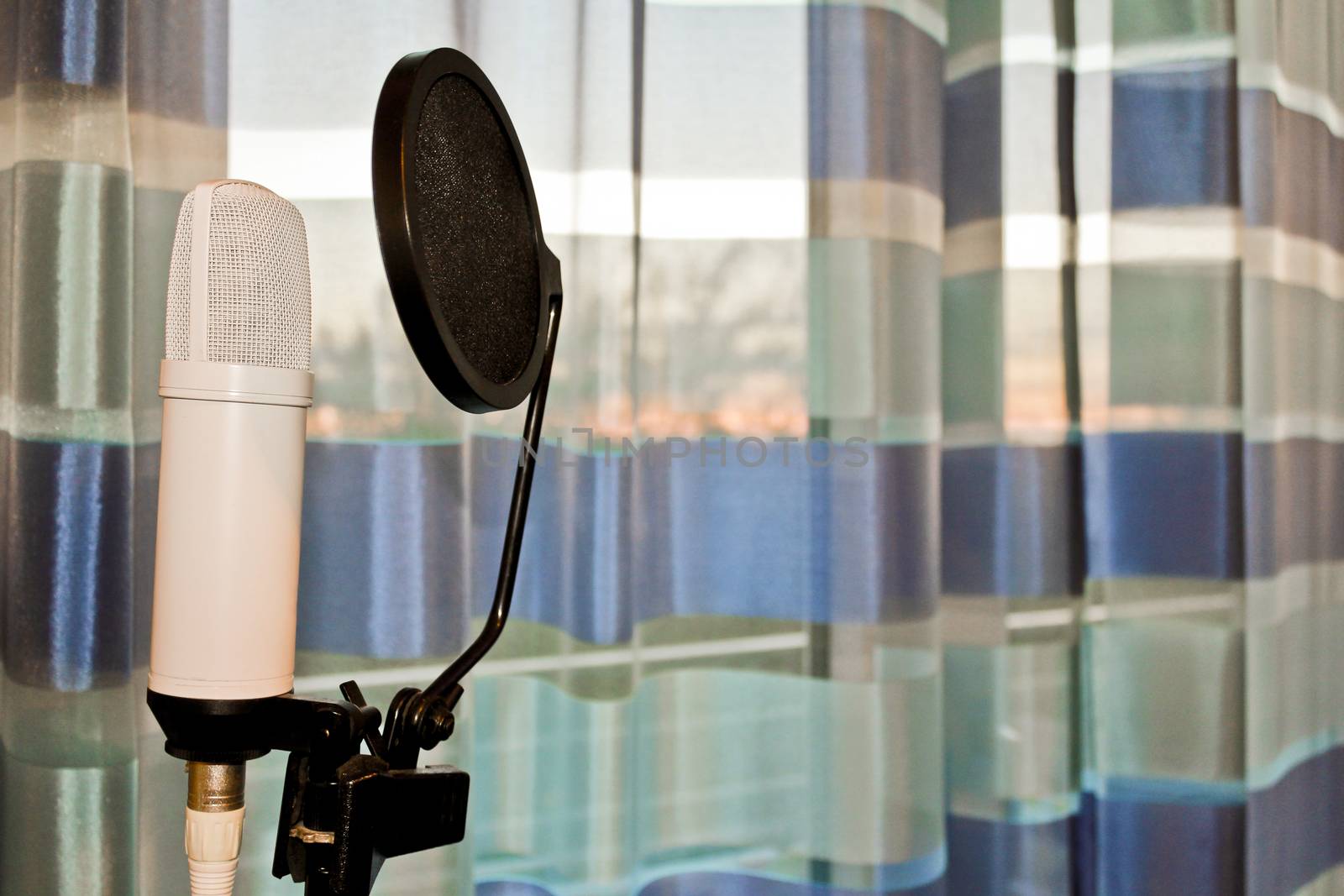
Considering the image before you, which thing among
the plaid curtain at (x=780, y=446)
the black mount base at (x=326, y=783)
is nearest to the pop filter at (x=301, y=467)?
the black mount base at (x=326, y=783)

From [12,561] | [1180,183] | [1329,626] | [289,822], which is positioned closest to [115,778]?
[12,561]

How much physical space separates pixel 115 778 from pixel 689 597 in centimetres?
56

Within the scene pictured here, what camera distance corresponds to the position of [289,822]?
1.55 ft

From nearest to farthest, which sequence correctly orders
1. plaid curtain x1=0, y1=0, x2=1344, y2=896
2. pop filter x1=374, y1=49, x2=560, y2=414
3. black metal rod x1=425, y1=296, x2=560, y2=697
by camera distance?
pop filter x1=374, y1=49, x2=560, y2=414 → black metal rod x1=425, y1=296, x2=560, y2=697 → plaid curtain x1=0, y1=0, x2=1344, y2=896

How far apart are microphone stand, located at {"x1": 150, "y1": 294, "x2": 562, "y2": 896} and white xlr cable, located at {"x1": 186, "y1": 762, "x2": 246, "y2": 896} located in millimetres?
10

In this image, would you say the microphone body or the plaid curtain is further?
the plaid curtain

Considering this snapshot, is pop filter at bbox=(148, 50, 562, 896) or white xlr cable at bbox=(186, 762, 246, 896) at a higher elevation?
pop filter at bbox=(148, 50, 562, 896)

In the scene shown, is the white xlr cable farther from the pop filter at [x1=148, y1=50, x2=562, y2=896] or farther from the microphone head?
the microphone head

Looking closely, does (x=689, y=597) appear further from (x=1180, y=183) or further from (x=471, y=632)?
(x=1180, y=183)

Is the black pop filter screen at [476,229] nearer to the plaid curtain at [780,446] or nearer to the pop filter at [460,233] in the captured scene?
the pop filter at [460,233]

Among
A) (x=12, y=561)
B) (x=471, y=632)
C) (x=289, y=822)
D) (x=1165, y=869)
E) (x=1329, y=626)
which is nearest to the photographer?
(x=289, y=822)

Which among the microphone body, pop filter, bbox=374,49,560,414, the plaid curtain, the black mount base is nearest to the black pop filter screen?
pop filter, bbox=374,49,560,414

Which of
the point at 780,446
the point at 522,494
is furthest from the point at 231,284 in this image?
the point at 780,446

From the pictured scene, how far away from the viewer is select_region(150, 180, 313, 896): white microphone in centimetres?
47
